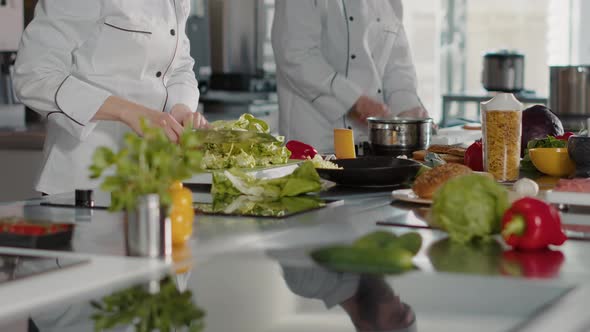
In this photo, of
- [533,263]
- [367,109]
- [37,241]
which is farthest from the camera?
[367,109]

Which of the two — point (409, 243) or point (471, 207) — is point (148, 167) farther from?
point (471, 207)

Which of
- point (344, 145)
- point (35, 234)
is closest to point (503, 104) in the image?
point (344, 145)

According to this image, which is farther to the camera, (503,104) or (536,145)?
(536,145)

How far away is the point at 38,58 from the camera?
242 cm

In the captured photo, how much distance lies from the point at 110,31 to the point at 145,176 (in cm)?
130

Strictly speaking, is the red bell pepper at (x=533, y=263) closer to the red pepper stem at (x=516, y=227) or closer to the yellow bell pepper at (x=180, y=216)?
the red pepper stem at (x=516, y=227)

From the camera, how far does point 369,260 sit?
1.37 meters

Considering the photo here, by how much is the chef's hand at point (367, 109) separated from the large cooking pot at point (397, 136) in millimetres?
814

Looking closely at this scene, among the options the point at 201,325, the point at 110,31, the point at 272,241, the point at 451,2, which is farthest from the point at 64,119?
the point at 451,2

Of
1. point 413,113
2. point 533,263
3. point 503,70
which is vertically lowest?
point 533,263

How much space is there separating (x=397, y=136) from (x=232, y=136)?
0.67 metres

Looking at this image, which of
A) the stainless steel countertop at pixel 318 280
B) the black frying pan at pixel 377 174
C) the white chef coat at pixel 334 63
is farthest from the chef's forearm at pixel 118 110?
the white chef coat at pixel 334 63

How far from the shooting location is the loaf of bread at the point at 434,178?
191 centimetres

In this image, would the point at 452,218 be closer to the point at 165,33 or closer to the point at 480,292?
the point at 480,292
